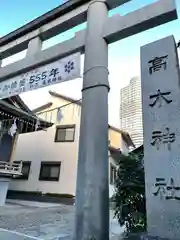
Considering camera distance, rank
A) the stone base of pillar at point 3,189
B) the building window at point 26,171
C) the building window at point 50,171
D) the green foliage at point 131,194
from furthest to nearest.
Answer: the building window at point 26,171
the building window at point 50,171
the stone base of pillar at point 3,189
the green foliage at point 131,194

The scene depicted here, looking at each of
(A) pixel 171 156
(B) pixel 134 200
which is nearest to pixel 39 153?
(B) pixel 134 200

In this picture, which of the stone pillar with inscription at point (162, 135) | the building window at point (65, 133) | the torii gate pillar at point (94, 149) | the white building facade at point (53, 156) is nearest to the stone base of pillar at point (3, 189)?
the white building facade at point (53, 156)

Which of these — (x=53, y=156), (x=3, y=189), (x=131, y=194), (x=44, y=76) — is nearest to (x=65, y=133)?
(x=53, y=156)

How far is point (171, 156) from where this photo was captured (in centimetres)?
284

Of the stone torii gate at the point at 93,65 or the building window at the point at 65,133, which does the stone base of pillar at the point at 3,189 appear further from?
the stone torii gate at the point at 93,65

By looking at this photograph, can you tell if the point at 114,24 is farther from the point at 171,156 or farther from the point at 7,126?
the point at 7,126

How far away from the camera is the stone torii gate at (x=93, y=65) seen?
319 cm

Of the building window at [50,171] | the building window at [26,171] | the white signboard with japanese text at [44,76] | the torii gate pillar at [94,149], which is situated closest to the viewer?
the torii gate pillar at [94,149]

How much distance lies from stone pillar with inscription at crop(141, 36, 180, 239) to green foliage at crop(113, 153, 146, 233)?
1132mm

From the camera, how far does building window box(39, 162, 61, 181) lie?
1469 cm

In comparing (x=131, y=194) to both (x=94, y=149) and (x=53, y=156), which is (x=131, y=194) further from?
(x=53, y=156)

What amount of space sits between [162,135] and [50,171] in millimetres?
13100

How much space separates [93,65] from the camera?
3.97 m

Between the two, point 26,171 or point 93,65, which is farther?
point 26,171
